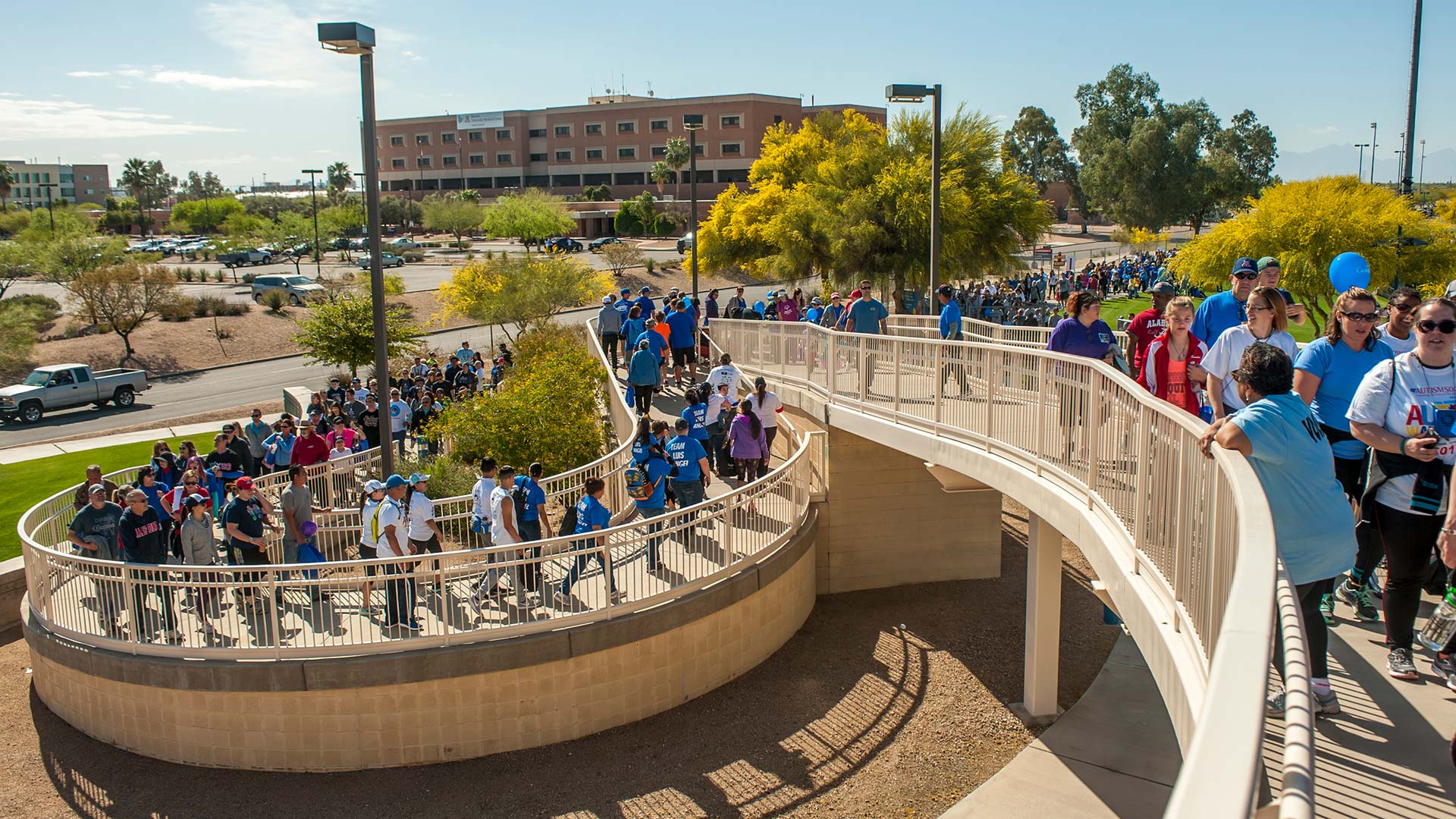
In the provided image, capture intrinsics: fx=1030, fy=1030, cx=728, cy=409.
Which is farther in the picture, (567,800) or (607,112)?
(607,112)

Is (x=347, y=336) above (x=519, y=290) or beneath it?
beneath

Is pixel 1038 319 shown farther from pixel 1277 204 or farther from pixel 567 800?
pixel 567 800

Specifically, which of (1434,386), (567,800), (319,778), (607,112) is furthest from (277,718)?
(607,112)

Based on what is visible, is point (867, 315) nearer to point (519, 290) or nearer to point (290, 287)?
point (519, 290)

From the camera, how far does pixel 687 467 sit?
12.6m

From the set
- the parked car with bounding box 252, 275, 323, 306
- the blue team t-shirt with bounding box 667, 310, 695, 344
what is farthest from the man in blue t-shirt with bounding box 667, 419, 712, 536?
the parked car with bounding box 252, 275, 323, 306

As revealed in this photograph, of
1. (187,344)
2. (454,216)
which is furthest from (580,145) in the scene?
(187,344)

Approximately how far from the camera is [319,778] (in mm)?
10078

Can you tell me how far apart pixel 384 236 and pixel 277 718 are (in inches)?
3629

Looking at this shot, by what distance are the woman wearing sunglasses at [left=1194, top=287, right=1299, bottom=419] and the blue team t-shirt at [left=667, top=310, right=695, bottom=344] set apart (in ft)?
43.4

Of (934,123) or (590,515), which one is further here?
(934,123)

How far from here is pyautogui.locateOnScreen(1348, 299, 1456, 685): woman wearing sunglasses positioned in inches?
200

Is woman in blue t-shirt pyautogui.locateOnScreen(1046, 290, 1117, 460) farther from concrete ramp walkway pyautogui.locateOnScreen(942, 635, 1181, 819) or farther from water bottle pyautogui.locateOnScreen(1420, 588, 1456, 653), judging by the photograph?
concrete ramp walkway pyautogui.locateOnScreen(942, 635, 1181, 819)

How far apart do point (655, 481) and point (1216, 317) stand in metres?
6.44
